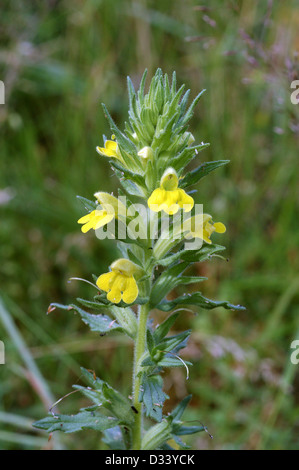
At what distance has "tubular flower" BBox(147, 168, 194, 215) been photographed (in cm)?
155

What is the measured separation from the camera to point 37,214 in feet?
11.4

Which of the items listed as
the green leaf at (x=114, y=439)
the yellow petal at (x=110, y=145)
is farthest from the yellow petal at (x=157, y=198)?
the green leaf at (x=114, y=439)

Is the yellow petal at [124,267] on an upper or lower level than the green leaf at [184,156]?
lower

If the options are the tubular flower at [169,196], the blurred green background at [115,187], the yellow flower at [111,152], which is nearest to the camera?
the tubular flower at [169,196]

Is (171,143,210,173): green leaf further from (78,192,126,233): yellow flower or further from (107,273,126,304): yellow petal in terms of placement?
(107,273,126,304): yellow petal

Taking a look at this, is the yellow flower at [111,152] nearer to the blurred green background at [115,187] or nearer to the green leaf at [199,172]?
the green leaf at [199,172]

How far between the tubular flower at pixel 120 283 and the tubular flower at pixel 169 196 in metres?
0.26

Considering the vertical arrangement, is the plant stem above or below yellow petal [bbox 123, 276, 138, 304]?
below

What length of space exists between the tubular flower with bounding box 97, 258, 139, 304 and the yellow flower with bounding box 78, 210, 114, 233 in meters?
0.18

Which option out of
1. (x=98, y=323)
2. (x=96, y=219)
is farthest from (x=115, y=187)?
(x=96, y=219)

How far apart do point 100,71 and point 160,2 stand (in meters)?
1.02

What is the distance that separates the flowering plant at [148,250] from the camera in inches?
64.6

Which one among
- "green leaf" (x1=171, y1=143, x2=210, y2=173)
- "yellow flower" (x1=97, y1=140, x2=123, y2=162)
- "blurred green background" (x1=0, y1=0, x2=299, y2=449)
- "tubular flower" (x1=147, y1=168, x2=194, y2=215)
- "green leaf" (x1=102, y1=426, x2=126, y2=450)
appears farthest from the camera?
"blurred green background" (x1=0, y1=0, x2=299, y2=449)

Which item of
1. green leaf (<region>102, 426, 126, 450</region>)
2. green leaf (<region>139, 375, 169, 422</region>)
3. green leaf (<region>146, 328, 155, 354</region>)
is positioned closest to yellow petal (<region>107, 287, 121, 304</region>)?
green leaf (<region>146, 328, 155, 354</region>)
